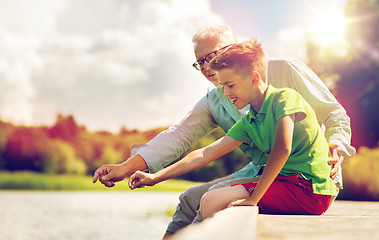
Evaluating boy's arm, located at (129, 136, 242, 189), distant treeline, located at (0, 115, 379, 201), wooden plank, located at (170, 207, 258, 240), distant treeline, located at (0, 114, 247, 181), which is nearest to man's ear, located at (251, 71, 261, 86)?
boy's arm, located at (129, 136, 242, 189)

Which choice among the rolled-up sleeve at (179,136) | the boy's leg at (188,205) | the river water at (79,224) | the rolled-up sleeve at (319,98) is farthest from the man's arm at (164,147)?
the river water at (79,224)

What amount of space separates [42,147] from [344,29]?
68.9 feet

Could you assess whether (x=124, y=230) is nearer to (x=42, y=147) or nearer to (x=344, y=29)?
(x=344, y=29)

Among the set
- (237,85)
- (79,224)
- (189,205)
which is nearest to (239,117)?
(189,205)

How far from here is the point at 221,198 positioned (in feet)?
7.38

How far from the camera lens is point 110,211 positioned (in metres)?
14.7

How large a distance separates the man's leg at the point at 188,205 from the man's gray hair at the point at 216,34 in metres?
0.97

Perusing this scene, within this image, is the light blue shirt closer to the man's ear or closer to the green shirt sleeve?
the green shirt sleeve

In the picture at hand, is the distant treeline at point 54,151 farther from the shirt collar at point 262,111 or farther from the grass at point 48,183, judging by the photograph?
the shirt collar at point 262,111

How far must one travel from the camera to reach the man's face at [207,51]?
3221 millimetres

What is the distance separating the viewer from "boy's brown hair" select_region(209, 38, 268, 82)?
2.31 metres

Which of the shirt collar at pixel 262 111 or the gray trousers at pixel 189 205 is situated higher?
the shirt collar at pixel 262 111

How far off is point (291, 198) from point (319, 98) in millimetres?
851

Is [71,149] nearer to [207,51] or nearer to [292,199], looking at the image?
[207,51]
